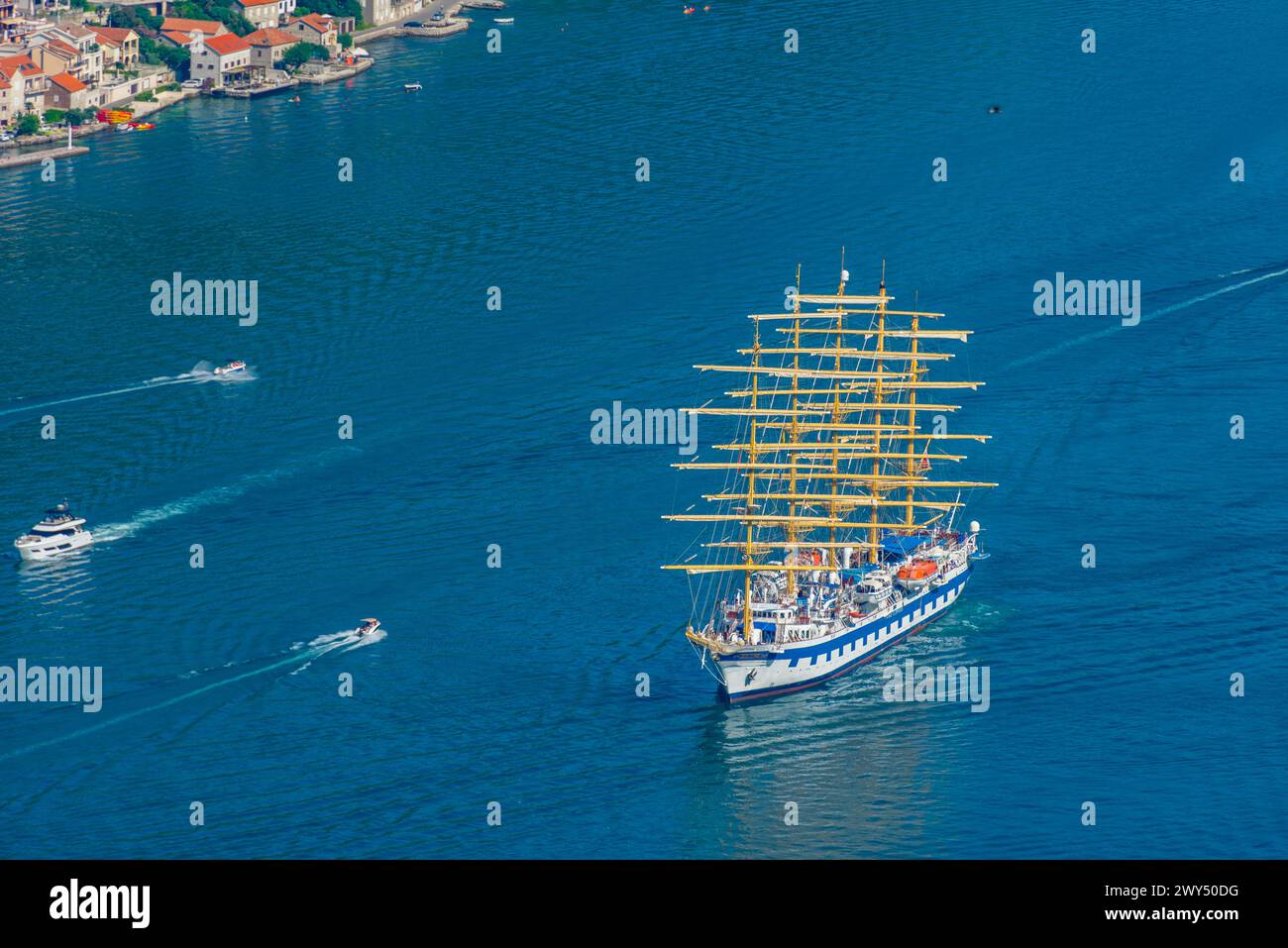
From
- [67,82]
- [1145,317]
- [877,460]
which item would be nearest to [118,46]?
[67,82]

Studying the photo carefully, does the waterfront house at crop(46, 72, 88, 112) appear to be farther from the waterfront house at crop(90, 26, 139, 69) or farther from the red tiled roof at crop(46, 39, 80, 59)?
the waterfront house at crop(90, 26, 139, 69)

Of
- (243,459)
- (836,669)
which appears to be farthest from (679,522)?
(243,459)

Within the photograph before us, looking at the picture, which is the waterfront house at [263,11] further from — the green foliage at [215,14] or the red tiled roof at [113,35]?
the red tiled roof at [113,35]

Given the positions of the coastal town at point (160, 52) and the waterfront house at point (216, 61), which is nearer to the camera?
the coastal town at point (160, 52)

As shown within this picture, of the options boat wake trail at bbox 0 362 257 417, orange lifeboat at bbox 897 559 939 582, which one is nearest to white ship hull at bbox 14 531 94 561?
boat wake trail at bbox 0 362 257 417

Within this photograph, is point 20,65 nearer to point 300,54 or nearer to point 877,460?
point 300,54

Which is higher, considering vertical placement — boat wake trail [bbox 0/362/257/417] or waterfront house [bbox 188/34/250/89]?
waterfront house [bbox 188/34/250/89]

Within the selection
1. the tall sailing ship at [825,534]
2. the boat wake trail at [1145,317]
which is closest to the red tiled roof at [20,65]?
the tall sailing ship at [825,534]
